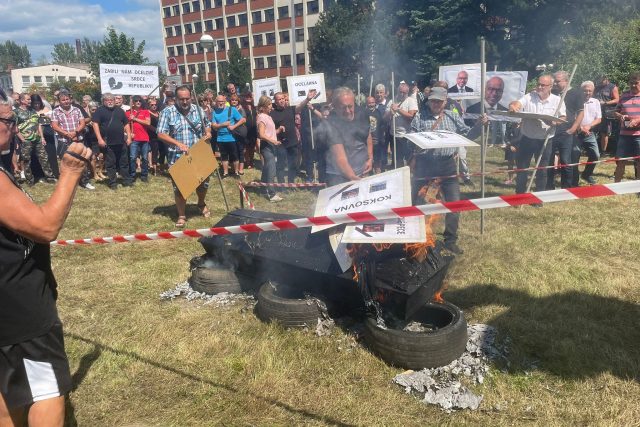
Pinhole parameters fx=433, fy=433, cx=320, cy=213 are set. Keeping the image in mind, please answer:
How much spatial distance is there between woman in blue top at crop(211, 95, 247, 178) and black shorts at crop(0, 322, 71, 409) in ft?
29.0

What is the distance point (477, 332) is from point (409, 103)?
6.69 metres

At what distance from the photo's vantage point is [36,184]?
10531 mm

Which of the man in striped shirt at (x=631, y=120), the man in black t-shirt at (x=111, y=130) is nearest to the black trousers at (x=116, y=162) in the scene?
the man in black t-shirt at (x=111, y=130)

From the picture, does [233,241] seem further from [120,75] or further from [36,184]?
[120,75]

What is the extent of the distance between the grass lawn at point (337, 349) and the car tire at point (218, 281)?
0.27m

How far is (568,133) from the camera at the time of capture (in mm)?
7602

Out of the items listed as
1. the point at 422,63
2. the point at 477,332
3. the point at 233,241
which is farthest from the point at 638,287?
the point at 422,63

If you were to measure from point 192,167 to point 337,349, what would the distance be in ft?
13.8

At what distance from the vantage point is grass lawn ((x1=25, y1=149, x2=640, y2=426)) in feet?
9.85

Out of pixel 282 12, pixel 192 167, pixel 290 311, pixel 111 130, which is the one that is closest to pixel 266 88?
pixel 111 130

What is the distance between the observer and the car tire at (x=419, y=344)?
10.7ft

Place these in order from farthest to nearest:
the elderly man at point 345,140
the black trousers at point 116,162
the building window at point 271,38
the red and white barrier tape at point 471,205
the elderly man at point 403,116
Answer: the building window at point 271,38
the black trousers at point 116,162
the elderly man at point 403,116
the elderly man at point 345,140
the red and white barrier tape at point 471,205

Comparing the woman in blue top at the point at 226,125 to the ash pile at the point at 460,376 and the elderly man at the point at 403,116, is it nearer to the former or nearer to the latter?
the elderly man at the point at 403,116

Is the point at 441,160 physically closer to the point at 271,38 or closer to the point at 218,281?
the point at 218,281
